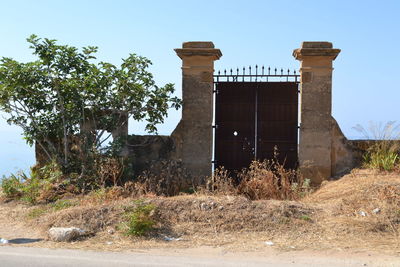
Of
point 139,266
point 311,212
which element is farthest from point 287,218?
point 139,266

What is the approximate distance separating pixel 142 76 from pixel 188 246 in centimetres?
505

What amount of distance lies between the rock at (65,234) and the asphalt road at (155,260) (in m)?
0.55

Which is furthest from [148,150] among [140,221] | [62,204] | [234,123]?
[140,221]

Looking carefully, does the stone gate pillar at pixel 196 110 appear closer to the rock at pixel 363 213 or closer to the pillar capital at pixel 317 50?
the pillar capital at pixel 317 50

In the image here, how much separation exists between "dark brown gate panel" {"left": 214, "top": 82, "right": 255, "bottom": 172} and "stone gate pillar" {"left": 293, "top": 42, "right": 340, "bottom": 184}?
1178mm

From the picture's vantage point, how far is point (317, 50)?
10.4m

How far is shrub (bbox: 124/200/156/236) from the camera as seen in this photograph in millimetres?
6664

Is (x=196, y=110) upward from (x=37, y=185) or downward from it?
upward

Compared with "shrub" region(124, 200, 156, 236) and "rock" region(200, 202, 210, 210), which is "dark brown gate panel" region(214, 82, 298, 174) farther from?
"shrub" region(124, 200, 156, 236)

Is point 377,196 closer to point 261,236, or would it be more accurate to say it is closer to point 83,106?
point 261,236

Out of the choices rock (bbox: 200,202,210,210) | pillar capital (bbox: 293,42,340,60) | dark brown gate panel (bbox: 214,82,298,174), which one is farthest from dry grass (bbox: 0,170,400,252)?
pillar capital (bbox: 293,42,340,60)

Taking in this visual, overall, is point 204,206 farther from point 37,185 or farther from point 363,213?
point 37,185

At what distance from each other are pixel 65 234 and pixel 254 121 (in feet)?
18.1

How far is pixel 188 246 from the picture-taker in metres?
6.33
